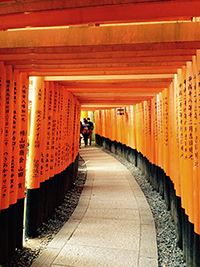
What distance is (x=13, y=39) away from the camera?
2674 mm

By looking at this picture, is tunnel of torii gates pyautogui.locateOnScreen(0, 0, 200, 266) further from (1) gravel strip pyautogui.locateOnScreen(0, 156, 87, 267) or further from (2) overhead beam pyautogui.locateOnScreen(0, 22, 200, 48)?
(1) gravel strip pyautogui.locateOnScreen(0, 156, 87, 267)

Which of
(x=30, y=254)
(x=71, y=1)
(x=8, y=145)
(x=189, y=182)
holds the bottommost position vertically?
(x=30, y=254)

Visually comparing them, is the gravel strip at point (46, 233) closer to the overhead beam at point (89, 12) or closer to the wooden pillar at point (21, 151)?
the wooden pillar at point (21, 151)

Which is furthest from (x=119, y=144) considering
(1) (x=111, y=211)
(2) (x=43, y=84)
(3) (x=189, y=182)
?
(3) (x=189, y=182)

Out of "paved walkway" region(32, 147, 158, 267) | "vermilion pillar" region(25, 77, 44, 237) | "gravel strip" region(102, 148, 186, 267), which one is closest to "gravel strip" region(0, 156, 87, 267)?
"paved walkway" region(32, 147, 158, 267)

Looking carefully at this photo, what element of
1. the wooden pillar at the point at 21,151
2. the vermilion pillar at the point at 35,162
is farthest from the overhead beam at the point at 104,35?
the vermilion pillar at the point at 35,162

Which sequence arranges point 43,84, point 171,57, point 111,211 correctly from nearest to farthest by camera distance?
point 171,57 → point 43,84 → point 111,211

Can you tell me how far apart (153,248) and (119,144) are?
11.2 metres

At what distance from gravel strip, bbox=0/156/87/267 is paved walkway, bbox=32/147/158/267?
14 centimetres

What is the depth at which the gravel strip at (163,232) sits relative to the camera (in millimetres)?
3656

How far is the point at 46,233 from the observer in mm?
4617

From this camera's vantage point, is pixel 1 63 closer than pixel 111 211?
Yes

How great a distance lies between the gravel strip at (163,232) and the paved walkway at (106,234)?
0.42 feet

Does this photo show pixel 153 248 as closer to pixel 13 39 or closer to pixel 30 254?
pixel 30 254
